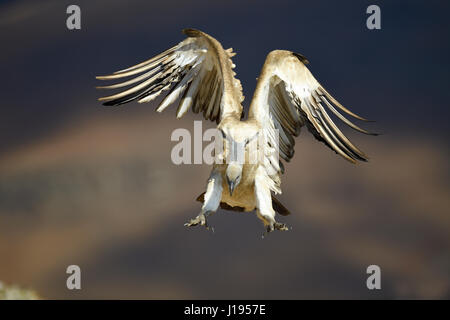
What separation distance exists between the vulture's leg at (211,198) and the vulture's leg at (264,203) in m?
0.53

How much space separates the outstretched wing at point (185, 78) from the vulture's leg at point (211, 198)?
3.84 feet

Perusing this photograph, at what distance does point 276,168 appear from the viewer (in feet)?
38.6

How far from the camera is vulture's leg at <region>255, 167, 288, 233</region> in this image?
1097 centimetres

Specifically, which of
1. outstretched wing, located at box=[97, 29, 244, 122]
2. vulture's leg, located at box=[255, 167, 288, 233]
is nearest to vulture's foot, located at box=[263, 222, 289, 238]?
vulture's leg, located at box=[255, 167, 288, 233]

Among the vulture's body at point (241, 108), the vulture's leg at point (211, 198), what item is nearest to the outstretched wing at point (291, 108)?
the vulture's body at point (241, 108)

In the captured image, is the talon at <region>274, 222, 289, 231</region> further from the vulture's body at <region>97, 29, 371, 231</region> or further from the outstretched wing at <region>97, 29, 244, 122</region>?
the outstretched wing at <region>97, 29, 244, 122</region>

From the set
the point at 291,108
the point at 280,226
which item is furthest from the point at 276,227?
the point at 291,108

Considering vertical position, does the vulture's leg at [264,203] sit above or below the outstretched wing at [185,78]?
below

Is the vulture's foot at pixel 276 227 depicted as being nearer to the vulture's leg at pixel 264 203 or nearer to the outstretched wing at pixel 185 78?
the vulture's leg at pixel 264 203

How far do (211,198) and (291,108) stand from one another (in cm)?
208

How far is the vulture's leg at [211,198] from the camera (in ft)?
35.5

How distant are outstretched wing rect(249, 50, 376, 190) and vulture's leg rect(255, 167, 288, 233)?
0.35m

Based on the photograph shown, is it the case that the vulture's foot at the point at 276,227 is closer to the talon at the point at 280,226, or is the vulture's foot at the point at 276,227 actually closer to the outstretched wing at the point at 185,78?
the talon at the point at 280,226

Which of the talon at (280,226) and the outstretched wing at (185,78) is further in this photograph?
the outstretched wing at (185,78)
